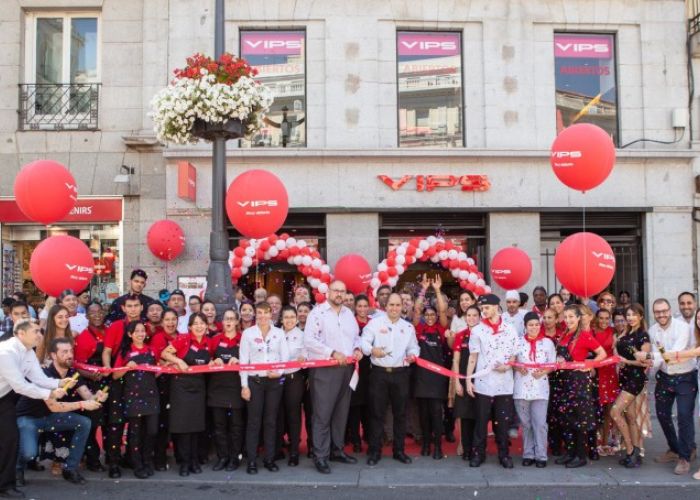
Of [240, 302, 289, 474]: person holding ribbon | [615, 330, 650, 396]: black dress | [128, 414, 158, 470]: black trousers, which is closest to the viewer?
[128, 414, 158, 470]: black trousers

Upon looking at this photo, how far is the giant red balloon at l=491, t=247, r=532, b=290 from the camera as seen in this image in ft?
39.5

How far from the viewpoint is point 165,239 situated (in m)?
13.1

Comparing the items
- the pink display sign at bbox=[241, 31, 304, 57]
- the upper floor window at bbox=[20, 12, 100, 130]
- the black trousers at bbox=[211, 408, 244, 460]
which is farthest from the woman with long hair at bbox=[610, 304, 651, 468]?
the upper floor window at bbox=[20, 12, 100, 130]

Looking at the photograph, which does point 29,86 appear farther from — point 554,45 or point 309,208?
point 554,45

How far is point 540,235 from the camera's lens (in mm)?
14578

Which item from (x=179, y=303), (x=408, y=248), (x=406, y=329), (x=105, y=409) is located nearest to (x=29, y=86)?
(x=179, y=303)

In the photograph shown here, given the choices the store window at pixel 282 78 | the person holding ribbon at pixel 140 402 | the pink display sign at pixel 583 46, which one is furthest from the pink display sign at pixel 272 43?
the person holding ribbon at pixel 140 402

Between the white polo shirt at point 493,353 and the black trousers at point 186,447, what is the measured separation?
10.4ft

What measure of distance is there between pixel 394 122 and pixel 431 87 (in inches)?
47.4

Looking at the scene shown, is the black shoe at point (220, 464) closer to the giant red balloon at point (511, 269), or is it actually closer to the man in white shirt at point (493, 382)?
the man in white shirt at point (493, 382)

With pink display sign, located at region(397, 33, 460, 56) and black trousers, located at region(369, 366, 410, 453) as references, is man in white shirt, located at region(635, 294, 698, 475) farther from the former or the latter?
pink display sign, located at region(397, 33, 460, 56)

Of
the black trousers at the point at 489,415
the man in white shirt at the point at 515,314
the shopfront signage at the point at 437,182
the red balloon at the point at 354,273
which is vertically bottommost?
the black trousers at the point at 489,415

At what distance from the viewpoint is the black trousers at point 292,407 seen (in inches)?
301

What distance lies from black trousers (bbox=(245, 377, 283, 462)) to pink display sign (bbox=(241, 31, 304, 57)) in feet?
29.6
